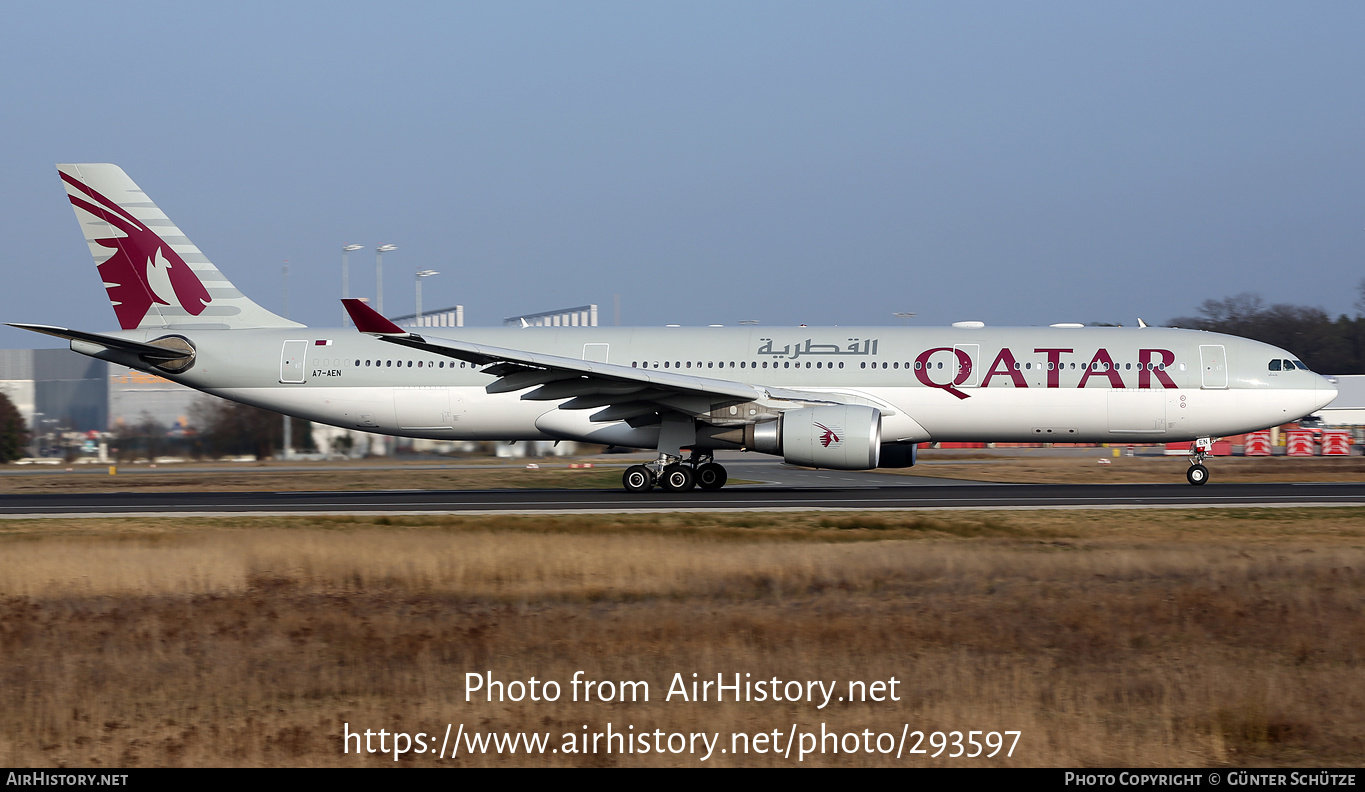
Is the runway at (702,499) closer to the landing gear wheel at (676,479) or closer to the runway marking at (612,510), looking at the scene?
the runway marking at (612,510)

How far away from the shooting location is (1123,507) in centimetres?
1967

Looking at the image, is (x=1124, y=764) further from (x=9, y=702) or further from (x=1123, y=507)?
(x=1123, y=507)

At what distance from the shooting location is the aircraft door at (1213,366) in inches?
966

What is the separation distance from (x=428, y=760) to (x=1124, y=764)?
411cm

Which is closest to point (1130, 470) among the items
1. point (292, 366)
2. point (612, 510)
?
point (612, 510)

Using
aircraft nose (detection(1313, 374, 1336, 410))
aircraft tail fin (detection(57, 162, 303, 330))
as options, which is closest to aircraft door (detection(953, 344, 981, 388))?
aircraft nose (detection(1313, 374, 1336, 410))

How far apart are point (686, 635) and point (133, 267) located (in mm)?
21851

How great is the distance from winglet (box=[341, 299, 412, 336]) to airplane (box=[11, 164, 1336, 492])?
65cm

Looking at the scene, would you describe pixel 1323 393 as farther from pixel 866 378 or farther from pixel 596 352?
pixel 596 352

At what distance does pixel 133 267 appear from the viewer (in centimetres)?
2695

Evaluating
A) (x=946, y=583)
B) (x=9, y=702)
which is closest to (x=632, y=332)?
(x=946, y=583)

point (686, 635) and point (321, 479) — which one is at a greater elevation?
point (321, 479)

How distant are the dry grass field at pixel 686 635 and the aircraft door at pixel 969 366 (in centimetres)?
791

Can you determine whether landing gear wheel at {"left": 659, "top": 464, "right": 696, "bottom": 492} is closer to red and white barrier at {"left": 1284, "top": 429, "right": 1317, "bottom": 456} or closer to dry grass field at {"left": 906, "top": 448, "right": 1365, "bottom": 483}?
dry grass field at {"left": 906, "top": 448, "right": 1365, "bottom": 483}
